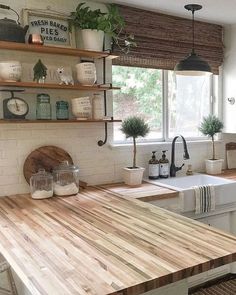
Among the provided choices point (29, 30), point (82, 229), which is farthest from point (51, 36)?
point (82, 229)

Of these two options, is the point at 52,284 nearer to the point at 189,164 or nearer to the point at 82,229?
the point at 82,229

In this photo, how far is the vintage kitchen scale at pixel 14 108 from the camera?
7.08 ft

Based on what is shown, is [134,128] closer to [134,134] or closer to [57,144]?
[134,134]

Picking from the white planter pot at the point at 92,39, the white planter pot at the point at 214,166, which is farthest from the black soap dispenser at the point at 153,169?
the white planter pot at the point at 92,39

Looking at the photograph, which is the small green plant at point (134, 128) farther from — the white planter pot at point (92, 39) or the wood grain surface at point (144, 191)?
the white planter pot at point (92, 39)

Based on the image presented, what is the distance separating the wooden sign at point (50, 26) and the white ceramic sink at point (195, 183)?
1.30 metres

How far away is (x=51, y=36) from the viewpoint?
236cm

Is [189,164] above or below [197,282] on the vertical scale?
above

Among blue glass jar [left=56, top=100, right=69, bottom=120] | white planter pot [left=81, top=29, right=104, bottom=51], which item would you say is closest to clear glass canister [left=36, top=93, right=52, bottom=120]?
blue glass jar [left=56, top=100, right=69, bottom=120]

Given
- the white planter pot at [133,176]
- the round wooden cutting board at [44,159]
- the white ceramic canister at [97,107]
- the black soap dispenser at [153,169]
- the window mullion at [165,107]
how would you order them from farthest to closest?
1. the window mullion at [165,107]
2. the black soap dispenser at [153,169]
3. the white planter pot at [133,176]
4. the white ceramic canister at [97,107]
5. the round wooden cutting board at [44,159]

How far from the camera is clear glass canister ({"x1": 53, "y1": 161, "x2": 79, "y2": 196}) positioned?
2.21 metres

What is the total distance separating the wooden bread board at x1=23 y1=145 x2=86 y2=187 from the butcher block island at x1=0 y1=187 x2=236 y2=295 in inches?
17.3

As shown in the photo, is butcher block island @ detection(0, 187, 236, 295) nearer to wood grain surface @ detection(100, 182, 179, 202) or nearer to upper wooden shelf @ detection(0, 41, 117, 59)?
wood grain surface @ detection(100, 182, 179, 202)

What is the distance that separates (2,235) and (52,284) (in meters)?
0.55
